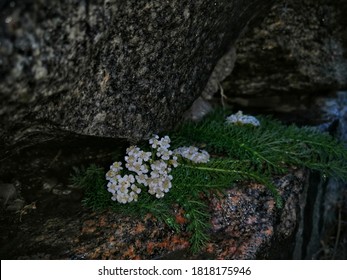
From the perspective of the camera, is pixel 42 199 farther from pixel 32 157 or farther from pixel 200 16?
pixel 200 16

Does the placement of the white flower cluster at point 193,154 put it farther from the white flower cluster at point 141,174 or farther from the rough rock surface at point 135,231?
the rough rock surface at point 135,231

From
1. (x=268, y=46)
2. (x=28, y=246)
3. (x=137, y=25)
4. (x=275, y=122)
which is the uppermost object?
(x=137, y=25)

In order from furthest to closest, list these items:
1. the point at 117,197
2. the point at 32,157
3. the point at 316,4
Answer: the point at 316,4 < the point at 32,157 < the point at 117,197

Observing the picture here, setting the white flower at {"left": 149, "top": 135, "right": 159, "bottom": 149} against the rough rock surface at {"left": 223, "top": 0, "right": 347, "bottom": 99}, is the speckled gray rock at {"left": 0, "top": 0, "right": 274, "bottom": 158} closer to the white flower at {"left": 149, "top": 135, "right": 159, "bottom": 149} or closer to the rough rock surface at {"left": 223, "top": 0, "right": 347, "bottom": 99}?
the white flower at {"left": 149, "top": 135, "right": 159, "bottom": 149}

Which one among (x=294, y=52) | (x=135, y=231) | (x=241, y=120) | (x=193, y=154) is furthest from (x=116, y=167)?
(x=294, y=52)

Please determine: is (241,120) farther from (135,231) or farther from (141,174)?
(135,231)

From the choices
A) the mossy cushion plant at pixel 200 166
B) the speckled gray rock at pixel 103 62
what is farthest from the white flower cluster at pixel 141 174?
the speckled gray rock at pixel 103 62

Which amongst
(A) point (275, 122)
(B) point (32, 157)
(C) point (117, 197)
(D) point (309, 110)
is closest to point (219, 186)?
(C) point (117, 197)
